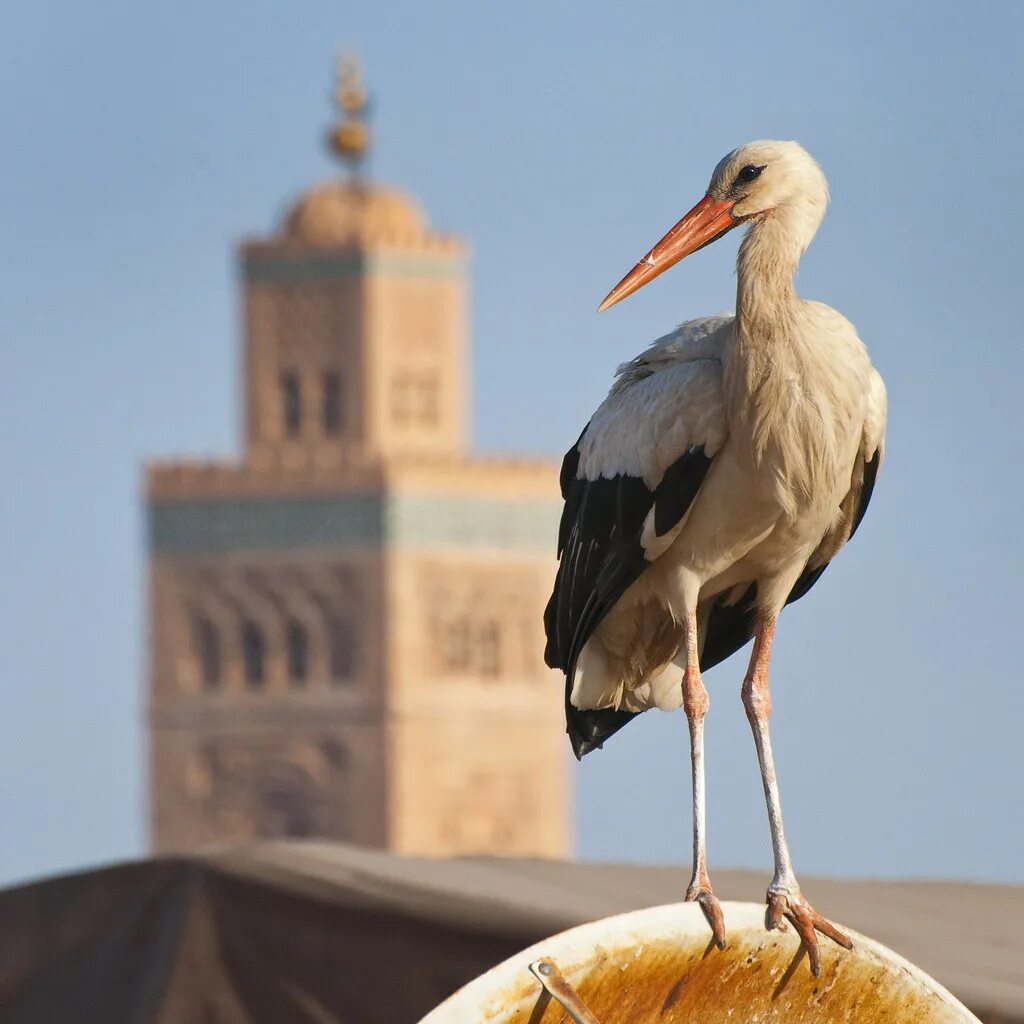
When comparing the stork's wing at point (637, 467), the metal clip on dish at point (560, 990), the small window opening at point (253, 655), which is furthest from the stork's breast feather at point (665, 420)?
the small window opening at point (253, 655)

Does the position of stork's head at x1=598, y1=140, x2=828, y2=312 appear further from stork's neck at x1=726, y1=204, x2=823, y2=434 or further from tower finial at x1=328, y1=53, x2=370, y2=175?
tower finial at x1=328, y1=53, x2=370, y2=175

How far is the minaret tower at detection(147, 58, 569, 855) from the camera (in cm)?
5247

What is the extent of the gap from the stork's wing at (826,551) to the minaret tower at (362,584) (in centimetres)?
4459

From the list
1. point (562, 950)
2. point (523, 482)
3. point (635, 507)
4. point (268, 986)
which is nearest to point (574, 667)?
point (635, 507)

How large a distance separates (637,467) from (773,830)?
630 mm

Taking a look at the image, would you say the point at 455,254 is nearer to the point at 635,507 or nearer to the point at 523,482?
the point at 523,482

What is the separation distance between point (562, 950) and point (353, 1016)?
5.68ft

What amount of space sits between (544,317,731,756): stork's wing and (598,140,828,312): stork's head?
0.62 feet

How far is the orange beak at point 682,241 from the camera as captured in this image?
267 inches

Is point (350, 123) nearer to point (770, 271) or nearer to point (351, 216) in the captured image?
point (351, 216)

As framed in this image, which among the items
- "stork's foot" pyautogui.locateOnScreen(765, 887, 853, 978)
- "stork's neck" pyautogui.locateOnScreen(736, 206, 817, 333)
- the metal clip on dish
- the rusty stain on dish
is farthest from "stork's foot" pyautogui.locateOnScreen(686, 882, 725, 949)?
"stork's neck" pyautogui.locateOnScreen(736, 206, 817, 333)

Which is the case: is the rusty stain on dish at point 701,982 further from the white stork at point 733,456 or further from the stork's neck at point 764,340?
the stork's neck at point 764,340

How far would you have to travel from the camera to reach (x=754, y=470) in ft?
22.6

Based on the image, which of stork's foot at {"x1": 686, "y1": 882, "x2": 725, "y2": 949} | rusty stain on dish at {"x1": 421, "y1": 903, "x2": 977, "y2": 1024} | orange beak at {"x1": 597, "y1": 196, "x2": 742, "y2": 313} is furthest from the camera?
orange beak at {"x1": 597, "y1": 196, "x2": 742, "y2": 313}
